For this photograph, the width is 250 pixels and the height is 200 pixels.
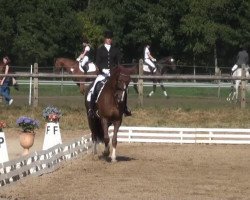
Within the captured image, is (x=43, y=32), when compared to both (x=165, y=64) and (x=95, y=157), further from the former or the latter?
(x=95, y=157)

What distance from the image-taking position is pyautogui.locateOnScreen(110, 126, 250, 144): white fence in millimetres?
19859

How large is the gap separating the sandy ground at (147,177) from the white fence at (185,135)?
147 centimetres

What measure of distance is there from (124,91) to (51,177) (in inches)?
119

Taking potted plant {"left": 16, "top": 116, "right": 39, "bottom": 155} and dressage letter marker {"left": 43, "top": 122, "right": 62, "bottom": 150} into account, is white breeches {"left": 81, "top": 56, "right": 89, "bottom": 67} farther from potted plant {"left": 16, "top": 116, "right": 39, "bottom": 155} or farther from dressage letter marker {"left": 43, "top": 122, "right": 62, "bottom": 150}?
potted plant {"left": 16, "top": 116, "right": 39, "bottom": 155}

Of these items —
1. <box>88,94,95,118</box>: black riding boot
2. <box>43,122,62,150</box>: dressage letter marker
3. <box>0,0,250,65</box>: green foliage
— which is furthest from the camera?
<box>0,0,250,65</box>: green foliage

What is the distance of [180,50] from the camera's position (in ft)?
159

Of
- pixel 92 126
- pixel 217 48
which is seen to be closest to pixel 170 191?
pixel 92 126

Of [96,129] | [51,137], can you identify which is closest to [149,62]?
[96,129]

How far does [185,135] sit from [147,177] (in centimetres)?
697

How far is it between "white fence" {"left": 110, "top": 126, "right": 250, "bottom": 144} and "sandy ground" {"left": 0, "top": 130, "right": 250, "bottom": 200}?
1471 mm

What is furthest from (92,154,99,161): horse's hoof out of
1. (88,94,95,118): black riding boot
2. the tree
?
the tree

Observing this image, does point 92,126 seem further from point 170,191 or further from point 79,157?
point 170,191

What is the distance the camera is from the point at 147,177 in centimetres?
1302

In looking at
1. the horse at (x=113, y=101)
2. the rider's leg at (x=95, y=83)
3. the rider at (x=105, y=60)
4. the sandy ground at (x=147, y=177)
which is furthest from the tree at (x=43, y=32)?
the horse at (x=113, y=101)
